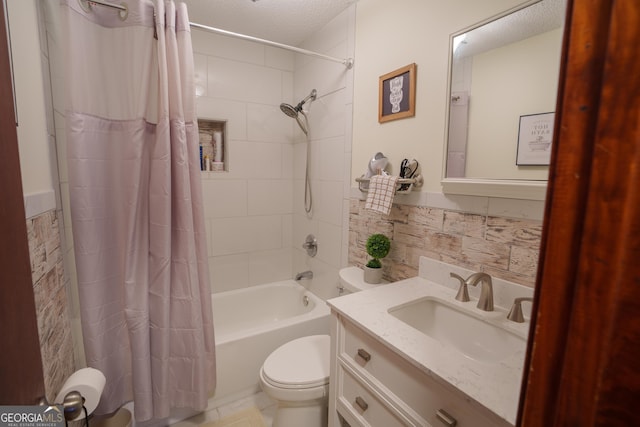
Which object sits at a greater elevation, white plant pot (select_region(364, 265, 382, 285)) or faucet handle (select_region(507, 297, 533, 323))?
faucet handle (select_region(507, 297, 533, 323))

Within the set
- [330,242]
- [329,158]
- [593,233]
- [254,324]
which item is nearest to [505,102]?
[593,233]

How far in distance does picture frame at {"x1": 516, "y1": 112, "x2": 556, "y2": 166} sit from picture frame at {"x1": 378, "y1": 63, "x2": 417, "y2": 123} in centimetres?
53

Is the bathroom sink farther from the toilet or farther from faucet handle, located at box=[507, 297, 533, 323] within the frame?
the toilet

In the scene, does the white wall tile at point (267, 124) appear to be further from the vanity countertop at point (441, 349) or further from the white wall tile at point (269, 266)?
the vanity countertop at point (441, 349)

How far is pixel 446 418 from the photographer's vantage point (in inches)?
29.9

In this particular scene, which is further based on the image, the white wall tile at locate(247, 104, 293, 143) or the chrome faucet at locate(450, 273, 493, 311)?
the white wall tile at locate(247, 104, 293, 143)

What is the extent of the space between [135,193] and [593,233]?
145 cm

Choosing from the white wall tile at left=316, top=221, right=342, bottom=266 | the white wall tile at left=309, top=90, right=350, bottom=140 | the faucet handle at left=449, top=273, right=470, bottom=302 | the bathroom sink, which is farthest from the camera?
the white wall tile at left=316, top=221, right=342, bottom=266

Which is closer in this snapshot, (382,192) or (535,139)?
(535,139)

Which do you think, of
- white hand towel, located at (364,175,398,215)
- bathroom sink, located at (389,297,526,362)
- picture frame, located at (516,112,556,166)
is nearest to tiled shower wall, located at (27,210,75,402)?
bathroom sink, located at (389,297,526,362)

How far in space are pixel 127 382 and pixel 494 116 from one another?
2046 mm

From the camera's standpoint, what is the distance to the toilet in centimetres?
131

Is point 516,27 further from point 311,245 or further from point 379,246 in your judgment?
point 311,245

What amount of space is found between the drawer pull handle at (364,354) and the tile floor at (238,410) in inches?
39.4
